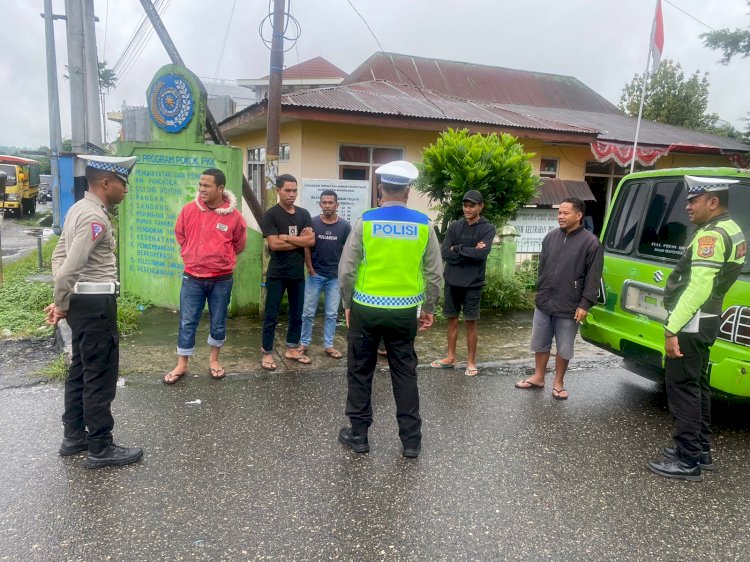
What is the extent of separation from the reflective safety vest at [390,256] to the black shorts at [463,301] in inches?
69.7

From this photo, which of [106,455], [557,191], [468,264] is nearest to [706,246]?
[468,264]

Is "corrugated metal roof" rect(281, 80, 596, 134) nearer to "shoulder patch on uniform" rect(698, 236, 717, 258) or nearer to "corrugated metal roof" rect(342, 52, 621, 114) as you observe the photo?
"corrugated metal roof" rect(342, 52, 621, 114)

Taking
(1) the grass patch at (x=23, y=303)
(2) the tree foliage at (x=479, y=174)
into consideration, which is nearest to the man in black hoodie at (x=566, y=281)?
(2) the tree foliage at (x=479, y=174)

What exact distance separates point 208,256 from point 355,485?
2394mm

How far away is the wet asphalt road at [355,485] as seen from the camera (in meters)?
2.71

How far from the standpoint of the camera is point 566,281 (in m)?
4.64

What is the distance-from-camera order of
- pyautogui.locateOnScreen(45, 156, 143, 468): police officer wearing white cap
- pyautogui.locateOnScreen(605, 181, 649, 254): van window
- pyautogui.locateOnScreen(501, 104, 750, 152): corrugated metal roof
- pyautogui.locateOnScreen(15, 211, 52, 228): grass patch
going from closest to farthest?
pyautogui.locateOnScreen(45, 156, 143, 468): police officer wearing white cap < pyautogui.locateOnScreen(605, 181, 649, 254): van window < pyautogui.locateOnScreen(501, 104, 750, 152): corrugated metal roof < pyautogui.locateOnScreen(15, 211, 52, 228): grass patch

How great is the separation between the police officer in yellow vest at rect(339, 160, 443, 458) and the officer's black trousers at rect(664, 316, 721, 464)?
5.34 ft

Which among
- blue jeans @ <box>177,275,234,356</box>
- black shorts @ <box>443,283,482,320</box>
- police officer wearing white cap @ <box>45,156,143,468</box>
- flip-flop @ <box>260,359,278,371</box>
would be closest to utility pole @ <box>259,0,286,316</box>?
flip-flop @ <box>260,359,278,371</box>

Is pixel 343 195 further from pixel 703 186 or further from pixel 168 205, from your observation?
pixel 703 186

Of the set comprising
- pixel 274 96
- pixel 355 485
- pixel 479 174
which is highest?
pixel 274 96

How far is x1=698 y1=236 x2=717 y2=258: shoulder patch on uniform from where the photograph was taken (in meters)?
3.25

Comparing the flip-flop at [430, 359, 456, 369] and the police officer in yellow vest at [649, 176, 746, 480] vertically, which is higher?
the police officer in yellow vest at [649, 176, 746, 480]

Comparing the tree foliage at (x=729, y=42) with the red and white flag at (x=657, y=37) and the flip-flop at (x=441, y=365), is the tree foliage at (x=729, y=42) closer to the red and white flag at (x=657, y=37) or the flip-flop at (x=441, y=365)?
the red and white flag at (x=657, y=37)
